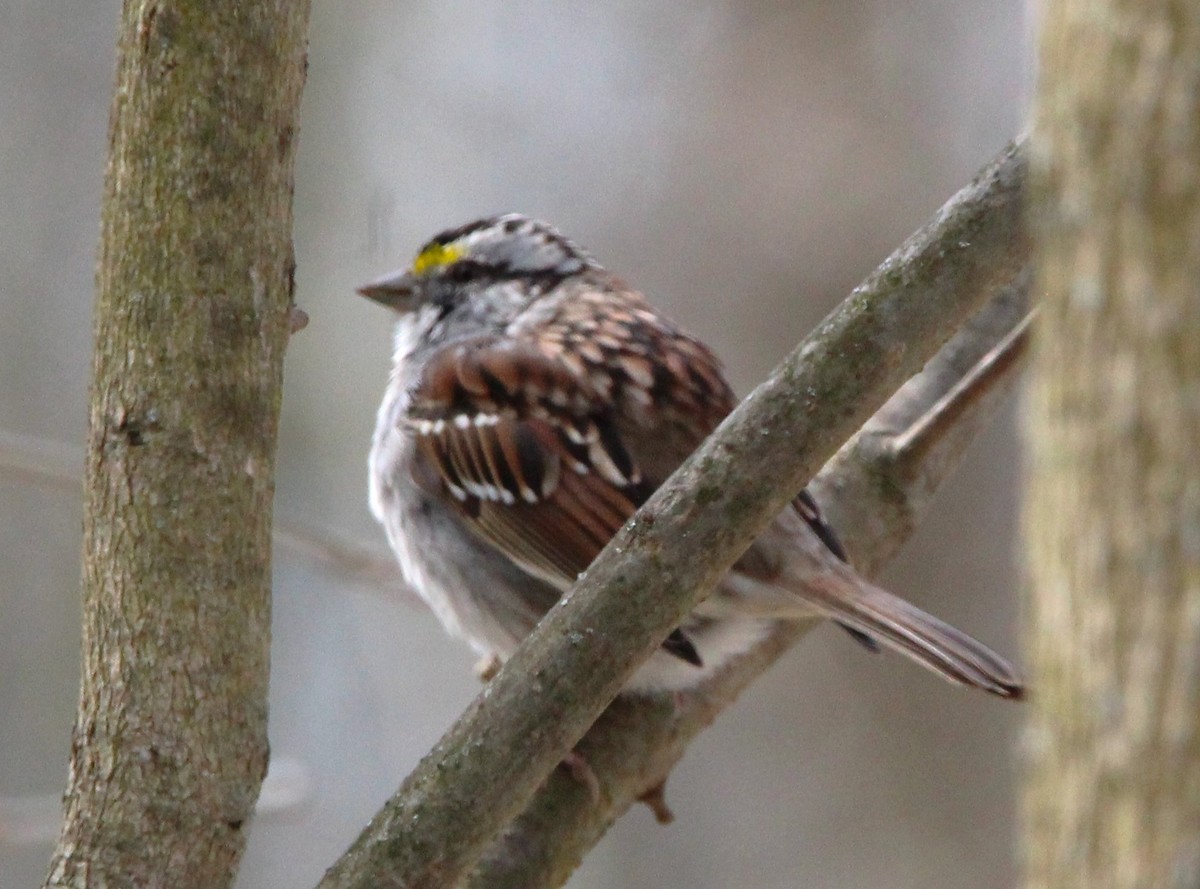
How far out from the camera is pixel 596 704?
1705 millimetres

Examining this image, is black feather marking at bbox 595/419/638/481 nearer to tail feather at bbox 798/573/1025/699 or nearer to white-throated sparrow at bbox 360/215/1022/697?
white-throated sparrow at bbox 360/215/1022/697

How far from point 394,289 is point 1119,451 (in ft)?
10.0

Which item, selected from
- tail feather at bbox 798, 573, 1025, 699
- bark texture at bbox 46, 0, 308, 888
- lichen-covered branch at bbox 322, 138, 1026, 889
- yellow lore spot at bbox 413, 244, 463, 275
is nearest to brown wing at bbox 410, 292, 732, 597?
yellow lore spot at bbox 413, 244, 463, 275

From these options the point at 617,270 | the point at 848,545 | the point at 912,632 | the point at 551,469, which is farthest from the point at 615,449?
the point at 617,270

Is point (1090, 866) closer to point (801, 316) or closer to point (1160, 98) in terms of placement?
point (1160, 98)

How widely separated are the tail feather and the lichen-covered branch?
2.42ft

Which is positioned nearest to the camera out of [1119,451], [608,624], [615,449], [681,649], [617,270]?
[1119,451]

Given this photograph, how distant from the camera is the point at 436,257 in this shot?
12.5 ft

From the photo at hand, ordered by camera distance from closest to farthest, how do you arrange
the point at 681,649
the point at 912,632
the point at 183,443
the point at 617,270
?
1. the point at 183,443
2. the point at 912,632
3. the point at 681,649
4. the point at 617,270

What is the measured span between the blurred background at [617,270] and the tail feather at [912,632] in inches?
89.8

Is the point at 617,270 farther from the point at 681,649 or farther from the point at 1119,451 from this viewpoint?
the point at 1119,451

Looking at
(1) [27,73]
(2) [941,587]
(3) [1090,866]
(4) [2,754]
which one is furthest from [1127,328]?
(1) [27,73]

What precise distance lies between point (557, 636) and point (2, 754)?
16.8 feet

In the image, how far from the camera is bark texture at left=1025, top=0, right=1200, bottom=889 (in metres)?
0.86
